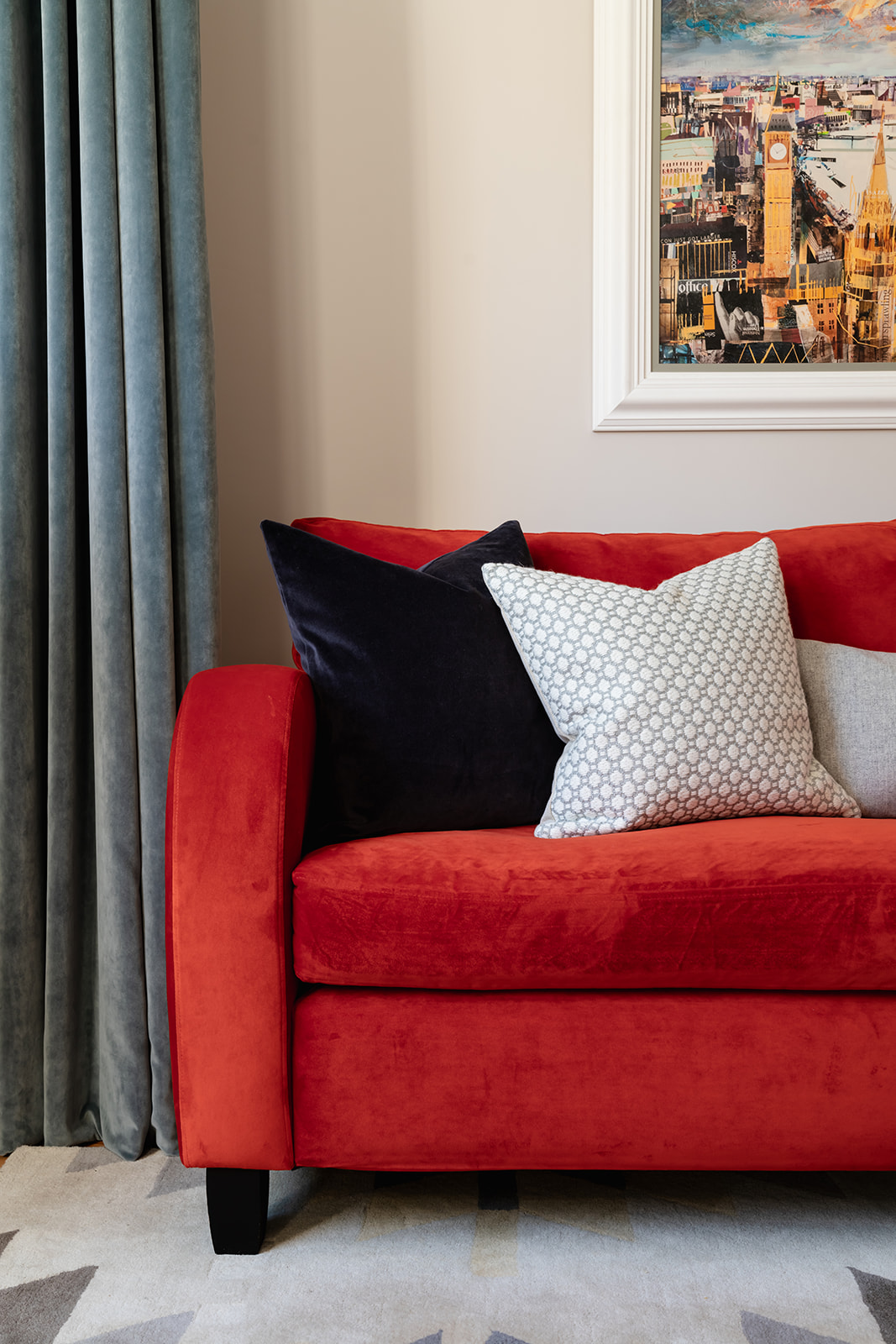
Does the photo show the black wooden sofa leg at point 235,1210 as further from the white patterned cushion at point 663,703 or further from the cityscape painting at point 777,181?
the cityscape painting at point 777,181

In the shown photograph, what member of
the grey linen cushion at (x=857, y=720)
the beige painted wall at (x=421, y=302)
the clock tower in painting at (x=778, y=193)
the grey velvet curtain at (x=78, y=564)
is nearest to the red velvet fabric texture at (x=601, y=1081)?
the grey linen cushion at (x=857, y=720)

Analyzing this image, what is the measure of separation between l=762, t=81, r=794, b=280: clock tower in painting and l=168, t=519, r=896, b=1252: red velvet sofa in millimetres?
1483

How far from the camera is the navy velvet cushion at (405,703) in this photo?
136 cm

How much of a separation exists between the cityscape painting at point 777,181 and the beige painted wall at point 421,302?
7.4 inches

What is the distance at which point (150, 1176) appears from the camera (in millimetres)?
1425

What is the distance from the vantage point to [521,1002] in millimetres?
1149

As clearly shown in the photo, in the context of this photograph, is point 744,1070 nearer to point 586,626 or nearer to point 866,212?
point 586,626

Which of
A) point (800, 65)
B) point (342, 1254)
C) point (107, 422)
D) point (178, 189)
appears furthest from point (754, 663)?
point (800, 65)

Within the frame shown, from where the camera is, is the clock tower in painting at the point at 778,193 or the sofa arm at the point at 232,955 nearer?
the sofa arm at the point at 232,955

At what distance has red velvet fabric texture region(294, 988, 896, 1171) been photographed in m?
1.13

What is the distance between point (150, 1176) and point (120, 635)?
0.80 metres

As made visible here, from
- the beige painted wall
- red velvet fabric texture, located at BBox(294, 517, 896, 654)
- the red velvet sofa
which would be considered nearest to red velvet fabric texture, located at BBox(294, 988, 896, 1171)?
the red velvet sofa

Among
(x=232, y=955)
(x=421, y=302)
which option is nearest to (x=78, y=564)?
(x=232, y=955)

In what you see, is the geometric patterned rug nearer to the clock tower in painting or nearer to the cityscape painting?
the cityscape painting
